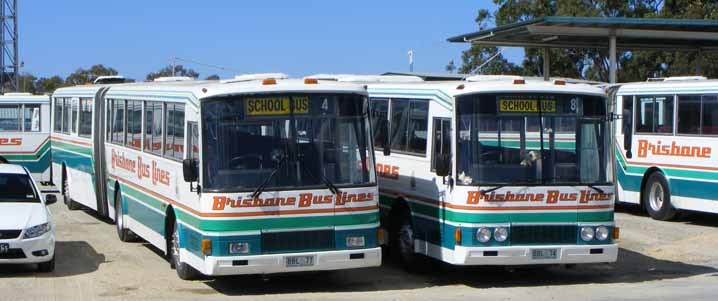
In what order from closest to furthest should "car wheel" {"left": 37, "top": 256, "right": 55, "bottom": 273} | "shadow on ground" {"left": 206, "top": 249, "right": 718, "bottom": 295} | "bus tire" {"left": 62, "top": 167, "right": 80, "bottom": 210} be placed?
1. "shadow on ground" {"left": 206, "top": 249, "right": 718, "bottom": 295}
2. "car wheel" {"left": 37, "top": 256, "right": 55, "bottom": 273}
3. "bus tire" {"left": 62, "top": 167, "right": 80, "bottom": 210}

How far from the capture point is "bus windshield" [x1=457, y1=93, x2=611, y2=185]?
13.8 m

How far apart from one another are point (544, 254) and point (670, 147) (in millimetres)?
8922

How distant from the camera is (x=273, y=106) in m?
13.4

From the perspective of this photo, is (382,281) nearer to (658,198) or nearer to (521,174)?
(521,174)

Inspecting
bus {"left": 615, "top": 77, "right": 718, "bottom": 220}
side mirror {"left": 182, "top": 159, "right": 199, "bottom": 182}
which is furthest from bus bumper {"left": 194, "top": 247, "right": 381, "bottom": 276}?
bus {"left": 615, "top": 77, "right": 718, "bottom": 220}

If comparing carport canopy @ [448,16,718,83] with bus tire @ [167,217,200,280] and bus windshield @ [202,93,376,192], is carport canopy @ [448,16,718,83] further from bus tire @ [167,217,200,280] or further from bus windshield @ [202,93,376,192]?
bus windshield @ [202,93,376,192]

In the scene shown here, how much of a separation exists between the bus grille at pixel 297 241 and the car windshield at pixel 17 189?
4.56 metres

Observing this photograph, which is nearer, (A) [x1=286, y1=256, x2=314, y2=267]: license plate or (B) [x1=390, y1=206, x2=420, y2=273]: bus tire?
(A) [x1=286, y1=256, x2=314, y2=267]: license plate

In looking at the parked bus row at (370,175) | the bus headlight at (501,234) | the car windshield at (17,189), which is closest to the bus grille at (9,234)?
the car windshield at (17,189)

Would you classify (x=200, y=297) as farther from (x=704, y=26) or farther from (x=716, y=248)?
(x=704, y=26)

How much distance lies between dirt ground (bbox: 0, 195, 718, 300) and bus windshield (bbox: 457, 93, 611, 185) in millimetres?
1422

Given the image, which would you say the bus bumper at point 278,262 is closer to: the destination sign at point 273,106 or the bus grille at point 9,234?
the destination sign at point 273,106

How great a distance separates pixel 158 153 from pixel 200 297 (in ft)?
10.4

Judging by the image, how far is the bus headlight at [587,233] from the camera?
13992 mm
